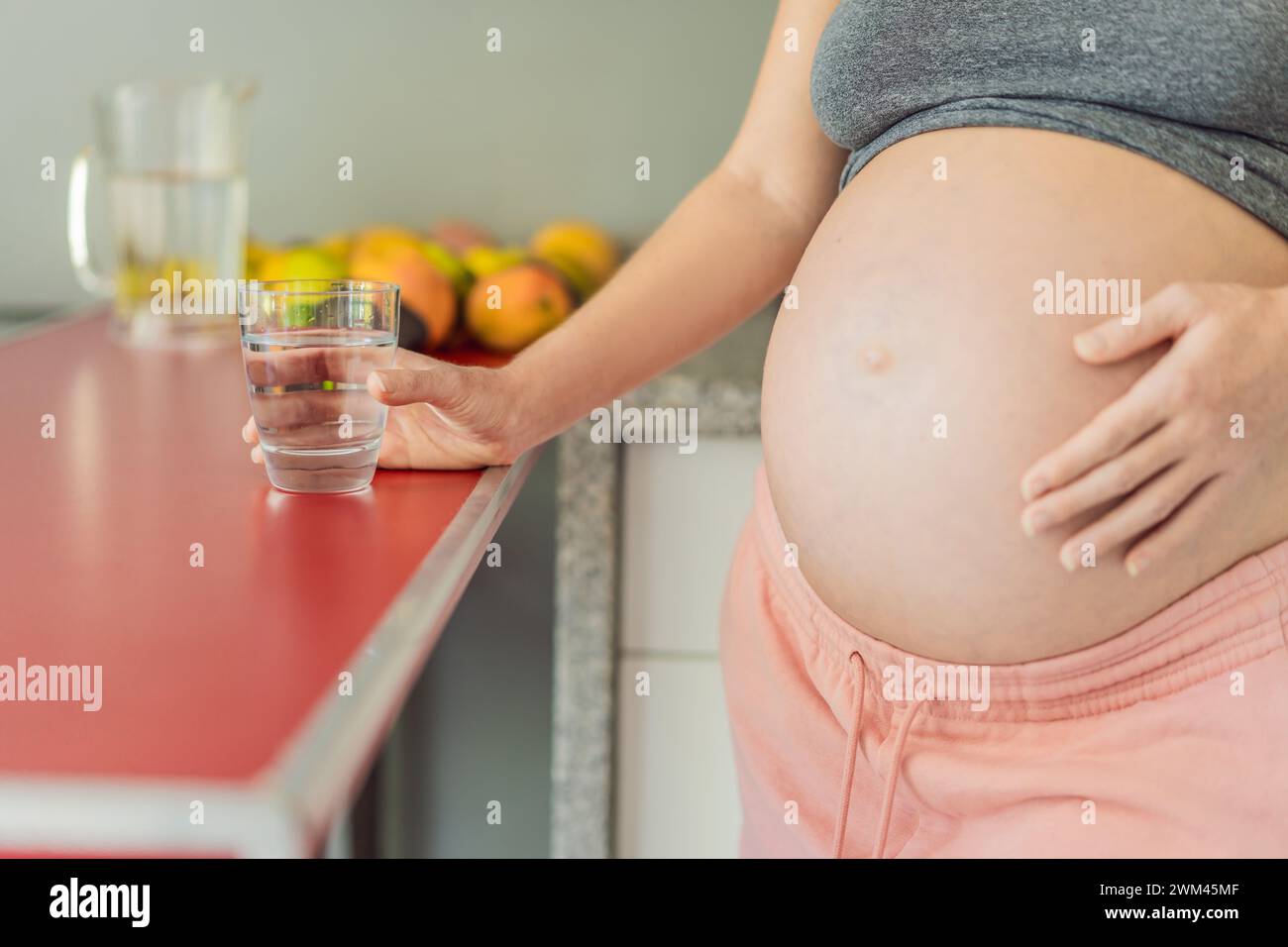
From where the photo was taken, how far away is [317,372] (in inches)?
27.8

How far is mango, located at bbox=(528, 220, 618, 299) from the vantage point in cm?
148

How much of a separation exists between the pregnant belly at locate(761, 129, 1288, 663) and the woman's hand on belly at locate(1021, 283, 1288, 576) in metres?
0.02

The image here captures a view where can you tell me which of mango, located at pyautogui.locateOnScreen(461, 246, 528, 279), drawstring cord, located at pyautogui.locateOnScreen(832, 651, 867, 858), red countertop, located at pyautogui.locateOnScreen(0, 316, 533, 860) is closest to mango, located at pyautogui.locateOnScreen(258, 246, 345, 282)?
mango, located at pyautogui.locateOnScreen(461, 246, 528, 279)

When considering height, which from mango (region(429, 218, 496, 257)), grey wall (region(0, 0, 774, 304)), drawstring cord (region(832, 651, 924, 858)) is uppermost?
grey wall (region(0, 0, 774, 304))

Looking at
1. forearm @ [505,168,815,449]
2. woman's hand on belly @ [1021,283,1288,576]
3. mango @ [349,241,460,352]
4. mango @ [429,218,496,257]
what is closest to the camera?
woman's hand on belly @ [1021,283,1288,576]

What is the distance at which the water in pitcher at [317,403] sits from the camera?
0.70 metres

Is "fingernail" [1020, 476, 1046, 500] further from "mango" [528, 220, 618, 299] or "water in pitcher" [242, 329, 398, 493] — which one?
"mango" [528, 220, 618, 299]

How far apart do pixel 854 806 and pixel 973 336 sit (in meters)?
0.28

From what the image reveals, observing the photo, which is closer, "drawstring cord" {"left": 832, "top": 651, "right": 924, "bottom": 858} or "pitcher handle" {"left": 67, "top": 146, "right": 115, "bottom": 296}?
"drawstring cord" {"left": 832, "top": 651, "right": 924, "bottom": 858}

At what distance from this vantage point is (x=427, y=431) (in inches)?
30.9

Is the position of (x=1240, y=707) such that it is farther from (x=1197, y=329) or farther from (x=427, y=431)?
(x=427, y=431)

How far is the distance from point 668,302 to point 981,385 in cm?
26
